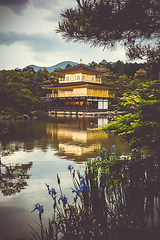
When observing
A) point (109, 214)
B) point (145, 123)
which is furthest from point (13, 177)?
point (145, 123)

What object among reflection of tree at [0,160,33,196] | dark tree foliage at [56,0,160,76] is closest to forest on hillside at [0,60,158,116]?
reflection of tree at [0,160,33,196]

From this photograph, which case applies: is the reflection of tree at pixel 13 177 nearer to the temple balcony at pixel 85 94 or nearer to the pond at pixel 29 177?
the pond at pixel 29 177

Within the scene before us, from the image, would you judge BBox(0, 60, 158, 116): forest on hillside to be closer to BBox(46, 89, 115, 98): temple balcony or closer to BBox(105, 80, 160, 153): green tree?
BBox(46, 89, 115, 98): temple balcony

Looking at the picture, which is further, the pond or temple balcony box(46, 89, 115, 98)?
temple balcony box(46, 89, 115, 98)

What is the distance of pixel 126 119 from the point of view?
12.1 ft

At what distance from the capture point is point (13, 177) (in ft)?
15.3

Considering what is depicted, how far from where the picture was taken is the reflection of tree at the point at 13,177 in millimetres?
4061

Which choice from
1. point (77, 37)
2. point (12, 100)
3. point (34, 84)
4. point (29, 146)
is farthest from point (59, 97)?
point (77, 37)

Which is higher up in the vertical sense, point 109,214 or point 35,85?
point 35,85

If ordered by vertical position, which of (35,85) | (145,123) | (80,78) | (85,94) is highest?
(80,78)

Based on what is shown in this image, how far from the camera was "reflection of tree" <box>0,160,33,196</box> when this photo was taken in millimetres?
4061

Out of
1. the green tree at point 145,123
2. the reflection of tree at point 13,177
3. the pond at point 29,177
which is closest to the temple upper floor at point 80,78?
the pond at point 29,177

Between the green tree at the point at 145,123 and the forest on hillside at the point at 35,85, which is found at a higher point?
the forest on hillside at the point at 35,85

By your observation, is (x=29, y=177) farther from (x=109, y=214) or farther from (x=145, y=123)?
(x=145, y=123)
